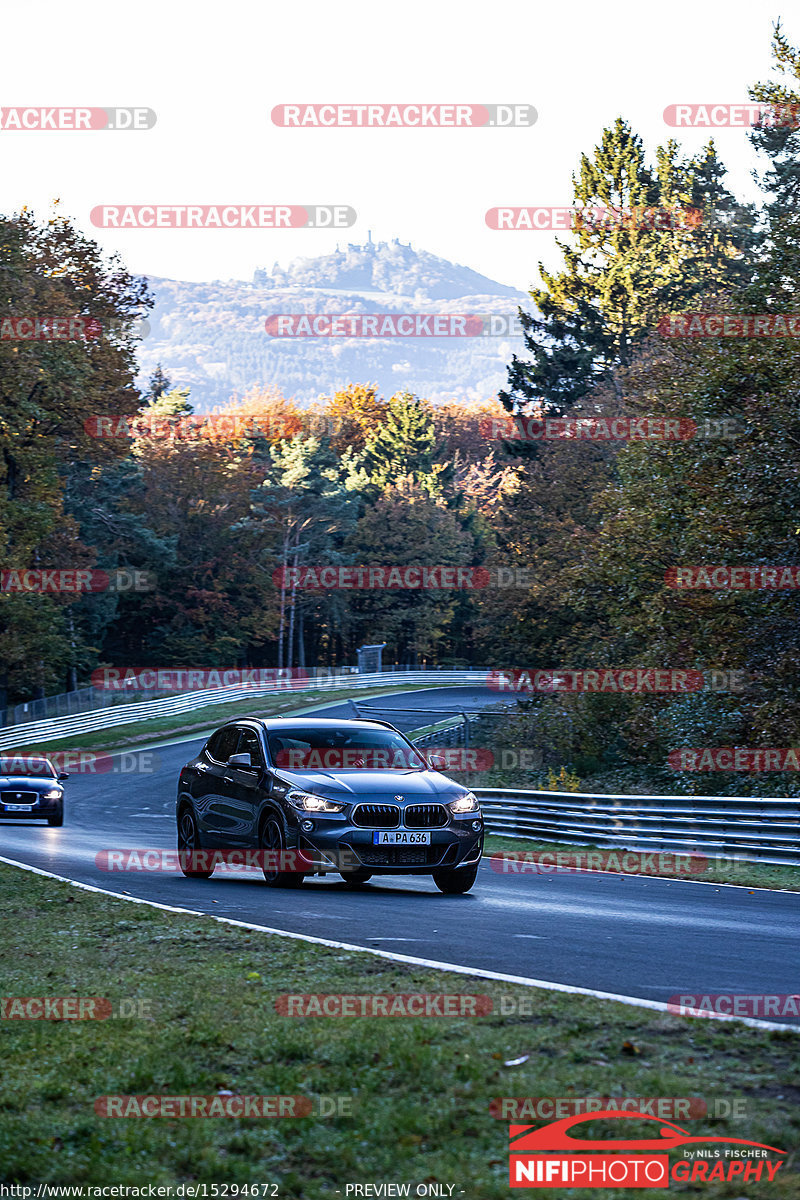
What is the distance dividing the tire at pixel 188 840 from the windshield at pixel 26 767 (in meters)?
12.8

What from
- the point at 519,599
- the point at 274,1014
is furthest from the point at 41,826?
the point at 519,599

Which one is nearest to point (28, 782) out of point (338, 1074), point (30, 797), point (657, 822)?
point (30, 797)

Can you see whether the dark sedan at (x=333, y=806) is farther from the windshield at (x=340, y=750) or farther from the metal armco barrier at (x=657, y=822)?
the metal armco barrier at (x=657, y=822)

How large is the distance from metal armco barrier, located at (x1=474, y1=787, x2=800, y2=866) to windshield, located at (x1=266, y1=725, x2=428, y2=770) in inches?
→ 229

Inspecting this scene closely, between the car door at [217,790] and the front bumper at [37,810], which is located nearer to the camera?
the car door at [217,790]

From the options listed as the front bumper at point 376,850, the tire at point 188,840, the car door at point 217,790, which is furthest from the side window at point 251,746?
the front bumper at point 376,850

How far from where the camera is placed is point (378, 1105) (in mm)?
5180

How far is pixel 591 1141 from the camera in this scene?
4.75 metres

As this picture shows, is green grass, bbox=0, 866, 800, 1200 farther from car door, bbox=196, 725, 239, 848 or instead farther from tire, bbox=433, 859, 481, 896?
car door, bbox=196, 725, 239, 848

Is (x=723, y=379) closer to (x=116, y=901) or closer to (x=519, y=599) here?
(x=116, y=901)

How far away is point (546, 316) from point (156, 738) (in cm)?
2834

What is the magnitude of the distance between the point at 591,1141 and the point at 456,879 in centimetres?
923

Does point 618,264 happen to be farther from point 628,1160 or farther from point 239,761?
point 628,1160

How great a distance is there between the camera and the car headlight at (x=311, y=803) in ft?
43.0
